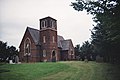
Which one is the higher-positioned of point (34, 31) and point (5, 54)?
point (34, 31)

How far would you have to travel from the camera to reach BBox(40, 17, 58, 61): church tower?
5328 cm

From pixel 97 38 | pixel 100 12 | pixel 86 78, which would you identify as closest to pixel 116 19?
pixel 100 12

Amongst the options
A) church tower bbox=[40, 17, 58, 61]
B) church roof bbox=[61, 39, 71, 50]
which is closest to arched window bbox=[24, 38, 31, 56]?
church tower bbox=[40, 17, 58, 61]

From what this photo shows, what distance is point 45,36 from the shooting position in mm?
54219

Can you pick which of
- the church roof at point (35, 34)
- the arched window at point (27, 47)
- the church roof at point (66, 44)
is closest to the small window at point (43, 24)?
the church roof at point (35, 34)

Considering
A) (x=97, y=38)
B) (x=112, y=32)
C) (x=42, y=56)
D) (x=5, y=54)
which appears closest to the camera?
(x=112, y=32)

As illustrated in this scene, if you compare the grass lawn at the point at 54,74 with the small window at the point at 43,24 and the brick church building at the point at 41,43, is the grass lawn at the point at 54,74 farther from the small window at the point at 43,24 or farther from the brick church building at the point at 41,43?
the small window at the point at 43,24

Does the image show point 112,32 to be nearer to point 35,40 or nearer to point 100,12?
point 100,12

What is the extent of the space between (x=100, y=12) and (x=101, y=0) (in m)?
1.21

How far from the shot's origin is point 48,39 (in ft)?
175

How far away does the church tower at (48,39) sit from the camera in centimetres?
5328

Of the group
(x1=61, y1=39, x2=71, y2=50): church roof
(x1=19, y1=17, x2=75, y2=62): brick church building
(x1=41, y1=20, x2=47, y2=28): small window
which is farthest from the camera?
(x1=61, y1=39, x2=71, y2=50): church roof

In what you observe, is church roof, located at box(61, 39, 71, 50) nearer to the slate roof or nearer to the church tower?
the slate roof

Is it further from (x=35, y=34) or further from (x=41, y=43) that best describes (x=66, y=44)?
(x=35, y=34)
